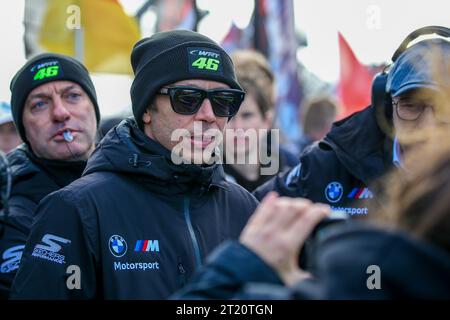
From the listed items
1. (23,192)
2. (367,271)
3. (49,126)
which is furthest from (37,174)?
(367,271)

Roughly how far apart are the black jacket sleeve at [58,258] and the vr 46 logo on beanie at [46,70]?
4.77ft

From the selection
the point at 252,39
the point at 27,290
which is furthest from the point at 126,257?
the point at 252,39

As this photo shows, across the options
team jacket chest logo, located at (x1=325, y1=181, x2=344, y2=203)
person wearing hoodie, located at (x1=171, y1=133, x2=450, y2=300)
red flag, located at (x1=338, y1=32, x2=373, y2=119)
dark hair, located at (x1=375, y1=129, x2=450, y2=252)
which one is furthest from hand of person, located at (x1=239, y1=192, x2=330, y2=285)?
red flag, located at (x1=338, y1=32, x2=373, y2=119)

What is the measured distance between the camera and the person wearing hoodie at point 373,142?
3809mm

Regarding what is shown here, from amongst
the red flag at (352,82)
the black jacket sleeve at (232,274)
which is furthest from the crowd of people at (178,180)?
the red flag at (352,82)

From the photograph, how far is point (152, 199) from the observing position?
340 cm

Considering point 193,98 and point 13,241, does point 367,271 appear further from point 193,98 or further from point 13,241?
point 13,241

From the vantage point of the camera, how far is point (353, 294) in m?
1.54

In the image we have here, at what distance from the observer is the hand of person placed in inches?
70.5

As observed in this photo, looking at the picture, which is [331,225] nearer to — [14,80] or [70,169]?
[70,169]

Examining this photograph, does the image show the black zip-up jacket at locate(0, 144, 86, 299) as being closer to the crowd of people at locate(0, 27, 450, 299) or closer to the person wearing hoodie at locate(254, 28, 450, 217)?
the crowd of people at locate(0, 27, 450, 299)

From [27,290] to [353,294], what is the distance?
6.22 feet

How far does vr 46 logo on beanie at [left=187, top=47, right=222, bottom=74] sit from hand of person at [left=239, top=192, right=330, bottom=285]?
72.7 inches

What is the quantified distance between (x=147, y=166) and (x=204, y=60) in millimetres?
565
